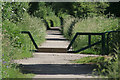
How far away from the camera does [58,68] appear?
33.9 feet

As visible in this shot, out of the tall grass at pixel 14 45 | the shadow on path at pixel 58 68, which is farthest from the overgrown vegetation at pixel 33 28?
the shadow on path at pixel 58 68

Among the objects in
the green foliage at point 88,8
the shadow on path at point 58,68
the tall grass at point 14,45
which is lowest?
the shadow on path at point 58,68

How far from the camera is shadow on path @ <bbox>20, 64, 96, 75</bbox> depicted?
31.3ft

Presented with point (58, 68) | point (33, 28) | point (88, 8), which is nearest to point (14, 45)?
point (58, 68)

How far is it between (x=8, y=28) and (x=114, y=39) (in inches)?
167

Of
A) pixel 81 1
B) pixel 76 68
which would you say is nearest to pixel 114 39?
pixel 76 68

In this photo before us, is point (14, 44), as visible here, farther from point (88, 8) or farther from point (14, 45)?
point (88, 8)

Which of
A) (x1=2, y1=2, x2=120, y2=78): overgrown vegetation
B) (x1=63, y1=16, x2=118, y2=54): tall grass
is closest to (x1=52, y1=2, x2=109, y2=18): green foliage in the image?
(x1=2, y1=2, x2=120, y2=78): overgrown vegetation

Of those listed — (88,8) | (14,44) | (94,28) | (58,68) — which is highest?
(88,8)

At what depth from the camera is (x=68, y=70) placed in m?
9.95

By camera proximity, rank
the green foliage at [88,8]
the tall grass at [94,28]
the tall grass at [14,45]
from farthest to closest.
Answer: the green foliage at [88,8] < the tall grass at [94,28] < the tall grass at [14,45]

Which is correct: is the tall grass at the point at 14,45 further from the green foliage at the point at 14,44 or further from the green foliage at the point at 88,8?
the green foliage at the point at 88,8

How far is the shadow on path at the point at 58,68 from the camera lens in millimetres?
9539

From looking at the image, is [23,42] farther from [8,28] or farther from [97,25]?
[97,25]
